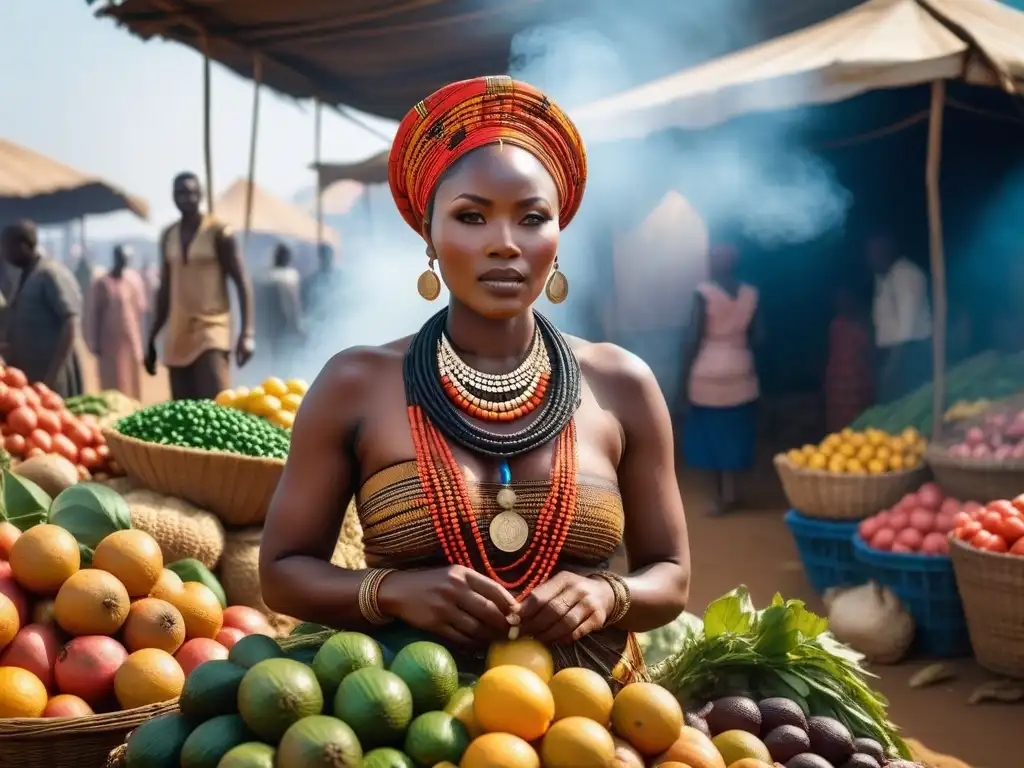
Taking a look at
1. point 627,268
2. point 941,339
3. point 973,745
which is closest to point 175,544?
point 973,745

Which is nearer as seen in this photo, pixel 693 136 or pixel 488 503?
pixel 488 503

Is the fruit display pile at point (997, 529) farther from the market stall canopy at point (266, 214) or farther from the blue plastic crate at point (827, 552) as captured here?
the market stall canopy at point (266, 214)

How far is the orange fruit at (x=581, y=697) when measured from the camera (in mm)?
1758

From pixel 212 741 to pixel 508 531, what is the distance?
0.61 meters

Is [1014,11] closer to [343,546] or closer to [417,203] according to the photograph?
[343,546]

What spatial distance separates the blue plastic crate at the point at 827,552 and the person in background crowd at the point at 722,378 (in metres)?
2.16

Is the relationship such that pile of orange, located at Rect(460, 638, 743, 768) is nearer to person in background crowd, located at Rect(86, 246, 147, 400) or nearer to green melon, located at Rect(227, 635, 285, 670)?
green melon, located at Rect(227, 635, 285, 670)

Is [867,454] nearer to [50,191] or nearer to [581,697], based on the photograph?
[581,697]

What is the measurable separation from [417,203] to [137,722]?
142 cm

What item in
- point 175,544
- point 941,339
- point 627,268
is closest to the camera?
point 175,544

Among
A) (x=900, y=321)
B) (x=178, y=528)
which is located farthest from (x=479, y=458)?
(x=900, y=321)

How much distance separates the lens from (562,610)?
1.90 m

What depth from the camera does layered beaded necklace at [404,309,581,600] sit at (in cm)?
201

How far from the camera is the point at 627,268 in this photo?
33.9ft
